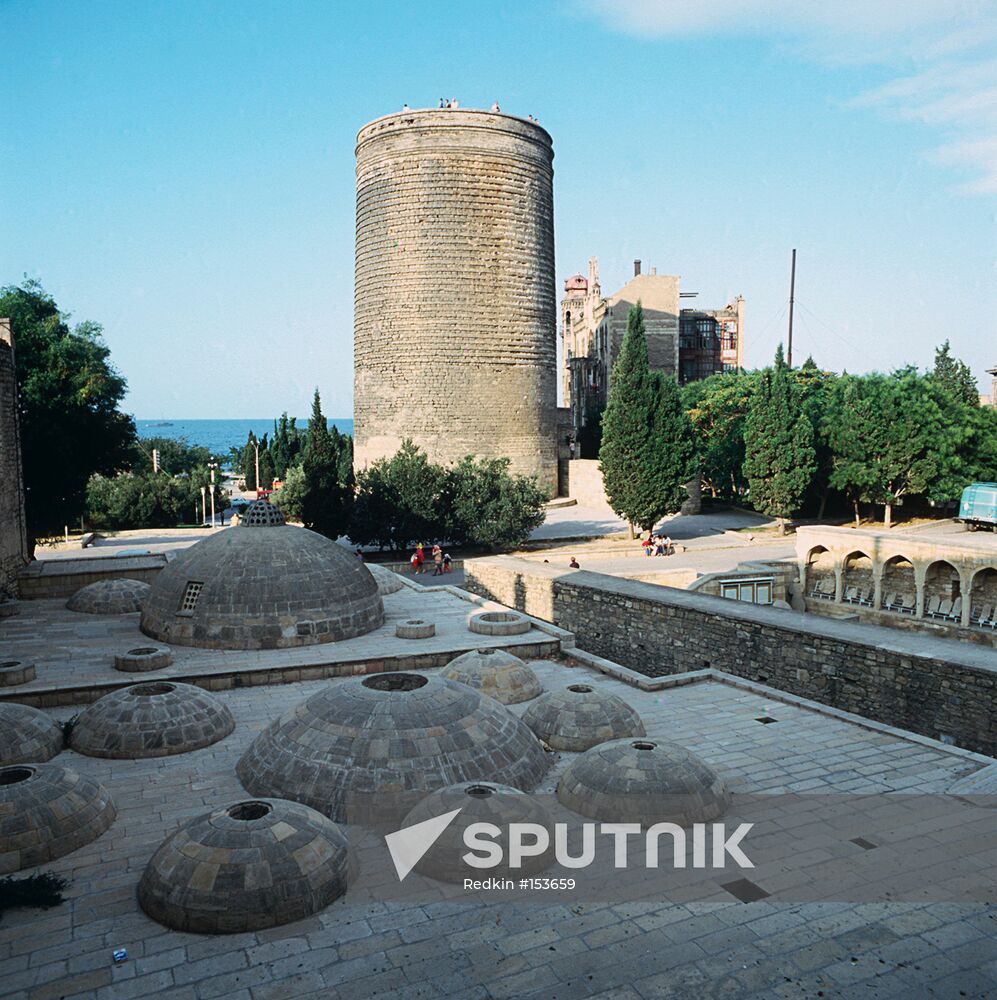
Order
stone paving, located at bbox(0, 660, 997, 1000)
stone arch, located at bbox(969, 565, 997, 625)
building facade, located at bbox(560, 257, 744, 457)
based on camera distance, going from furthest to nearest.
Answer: building facade, located at bbox(560, 257, 744, 457) < stone arch, located at bbox(969, 565, 997, 625) < stone paving, located at bbox(0, 660, 997, 1000)

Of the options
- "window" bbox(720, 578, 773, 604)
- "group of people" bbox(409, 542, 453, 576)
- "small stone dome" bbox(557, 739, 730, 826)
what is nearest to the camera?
"small stone dome" bbox(557, 739, 730, 826)

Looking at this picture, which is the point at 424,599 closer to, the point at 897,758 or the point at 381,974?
the point at 897,758

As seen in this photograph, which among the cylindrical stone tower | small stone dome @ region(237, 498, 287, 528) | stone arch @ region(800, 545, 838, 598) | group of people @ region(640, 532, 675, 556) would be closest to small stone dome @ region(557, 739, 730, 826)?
small stone dome @ region(237, 498, 287, 528)

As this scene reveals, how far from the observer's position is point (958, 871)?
27.6ft

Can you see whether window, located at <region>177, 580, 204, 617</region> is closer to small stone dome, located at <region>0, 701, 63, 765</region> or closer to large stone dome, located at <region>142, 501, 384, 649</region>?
large stone dome, located at <region>142, 501, 384, 649</region>

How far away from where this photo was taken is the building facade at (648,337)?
51938mm

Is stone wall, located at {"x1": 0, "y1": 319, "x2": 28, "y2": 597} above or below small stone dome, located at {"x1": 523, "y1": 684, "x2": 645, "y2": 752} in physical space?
above

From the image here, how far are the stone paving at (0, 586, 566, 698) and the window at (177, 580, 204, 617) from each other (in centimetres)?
71

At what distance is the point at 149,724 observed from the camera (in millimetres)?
11633

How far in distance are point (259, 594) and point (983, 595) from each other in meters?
18.9

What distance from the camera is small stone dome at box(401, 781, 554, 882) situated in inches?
330

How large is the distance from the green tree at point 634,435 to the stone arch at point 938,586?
394 inches

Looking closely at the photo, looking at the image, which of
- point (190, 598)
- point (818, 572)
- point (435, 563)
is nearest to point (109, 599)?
point (190, 598)

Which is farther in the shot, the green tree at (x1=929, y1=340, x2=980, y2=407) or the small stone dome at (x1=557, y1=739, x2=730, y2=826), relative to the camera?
the green tree at (x1=929, y1=340, x2=980, y2=407)
